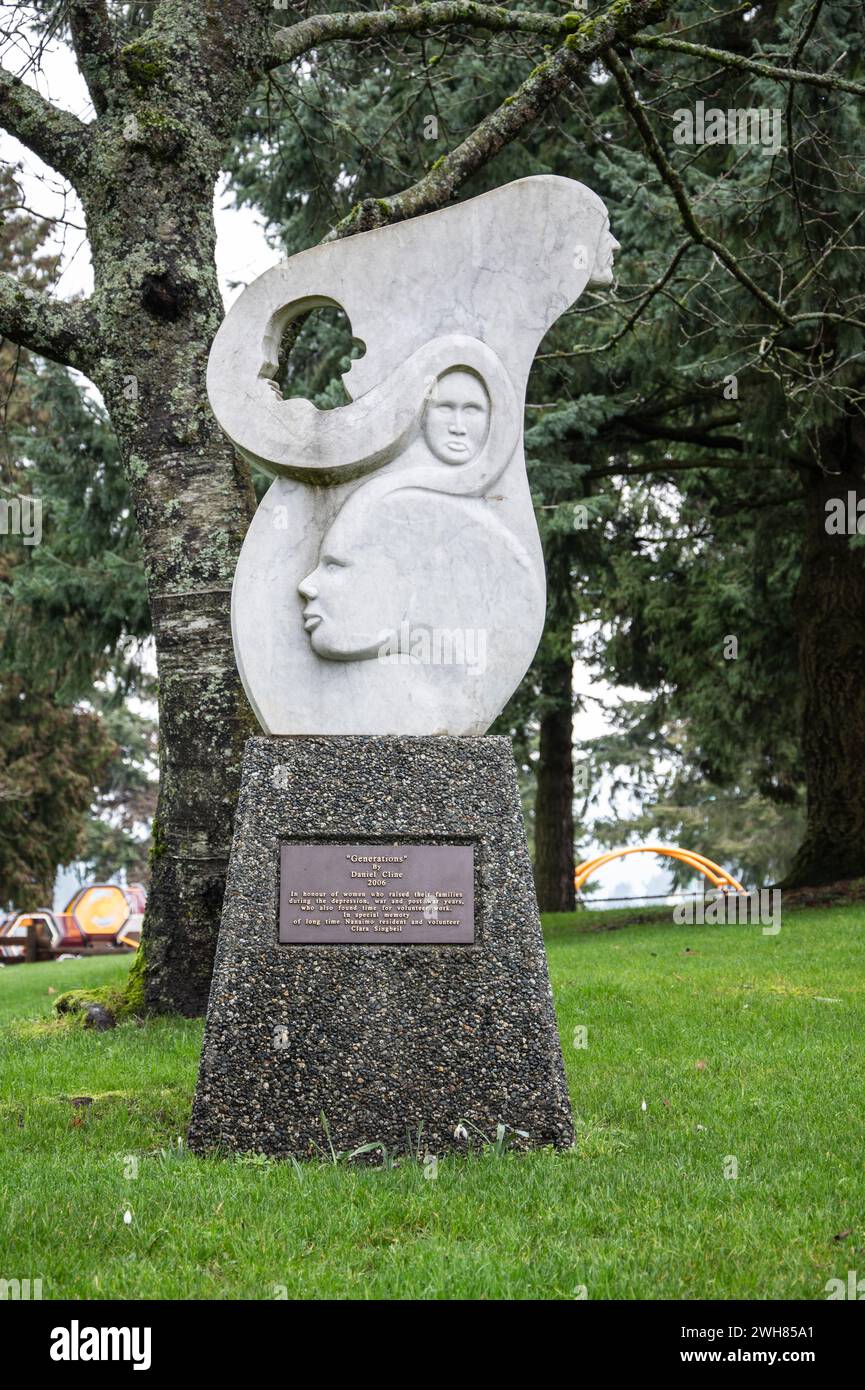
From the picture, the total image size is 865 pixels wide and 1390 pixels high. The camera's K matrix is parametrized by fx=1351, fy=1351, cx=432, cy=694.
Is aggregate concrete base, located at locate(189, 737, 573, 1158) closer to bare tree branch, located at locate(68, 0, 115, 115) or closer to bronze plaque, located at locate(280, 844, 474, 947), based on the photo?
bronze plaque, located at locate(280, 844, 474, 947)

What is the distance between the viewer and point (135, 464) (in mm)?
7633

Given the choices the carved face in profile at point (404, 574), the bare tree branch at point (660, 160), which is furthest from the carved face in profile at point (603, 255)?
the bare tree branch at point (660, 160)

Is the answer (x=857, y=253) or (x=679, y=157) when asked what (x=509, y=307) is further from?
(x=679, y=157)

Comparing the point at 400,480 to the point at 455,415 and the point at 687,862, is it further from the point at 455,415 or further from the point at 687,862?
the point at 687,862

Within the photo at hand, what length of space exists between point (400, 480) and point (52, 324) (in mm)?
3369

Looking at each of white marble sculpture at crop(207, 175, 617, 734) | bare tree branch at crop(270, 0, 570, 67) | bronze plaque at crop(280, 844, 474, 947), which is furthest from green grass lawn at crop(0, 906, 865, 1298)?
bare tree branch at crop(270, 0, 570, 67)

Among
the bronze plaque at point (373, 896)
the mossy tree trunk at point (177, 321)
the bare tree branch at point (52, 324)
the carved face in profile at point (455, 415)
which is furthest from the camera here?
the bare tree branch at point (52, 324)

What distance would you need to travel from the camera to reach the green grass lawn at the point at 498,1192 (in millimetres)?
3389

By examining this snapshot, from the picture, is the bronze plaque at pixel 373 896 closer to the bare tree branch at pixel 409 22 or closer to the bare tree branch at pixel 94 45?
the bare tree branch at pixel 94 45

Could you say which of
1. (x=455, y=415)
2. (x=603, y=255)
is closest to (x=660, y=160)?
(x=603, y=255)

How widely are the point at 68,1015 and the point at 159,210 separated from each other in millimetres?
4636

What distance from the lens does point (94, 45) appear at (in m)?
8.08

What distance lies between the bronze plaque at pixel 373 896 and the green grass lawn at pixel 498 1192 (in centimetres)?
77

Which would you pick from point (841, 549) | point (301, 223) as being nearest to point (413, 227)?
point (301, 223)
